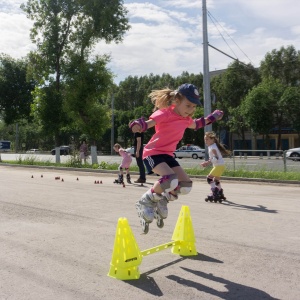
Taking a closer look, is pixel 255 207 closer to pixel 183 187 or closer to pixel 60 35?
pixel 183 187

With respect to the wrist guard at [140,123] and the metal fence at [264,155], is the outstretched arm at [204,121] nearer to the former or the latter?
the wrist guard at [140,123]

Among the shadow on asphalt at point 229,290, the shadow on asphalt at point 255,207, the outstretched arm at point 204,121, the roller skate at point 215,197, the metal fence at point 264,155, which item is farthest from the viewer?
the metal fence at point 264,155

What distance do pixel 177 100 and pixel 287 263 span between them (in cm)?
221

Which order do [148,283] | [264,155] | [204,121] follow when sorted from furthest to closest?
1. [264,155]
2. [204,121]
3. [148,283]

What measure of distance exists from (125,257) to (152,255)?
3.53 ft

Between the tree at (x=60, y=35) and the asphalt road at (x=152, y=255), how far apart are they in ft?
63.6

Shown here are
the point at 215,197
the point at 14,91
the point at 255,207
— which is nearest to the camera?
the point at 255,207

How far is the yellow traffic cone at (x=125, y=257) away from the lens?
160 inches

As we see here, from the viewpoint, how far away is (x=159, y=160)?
481cm

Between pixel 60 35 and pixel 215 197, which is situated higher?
pixel 60 35

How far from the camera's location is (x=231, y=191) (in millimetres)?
12320

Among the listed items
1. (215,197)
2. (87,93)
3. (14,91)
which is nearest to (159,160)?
(215,197)

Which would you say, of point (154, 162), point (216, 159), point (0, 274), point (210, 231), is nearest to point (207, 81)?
point (216, 159)

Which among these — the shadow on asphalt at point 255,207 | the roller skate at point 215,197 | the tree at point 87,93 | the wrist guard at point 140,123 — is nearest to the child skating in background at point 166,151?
the wrist guard at point 140,123
